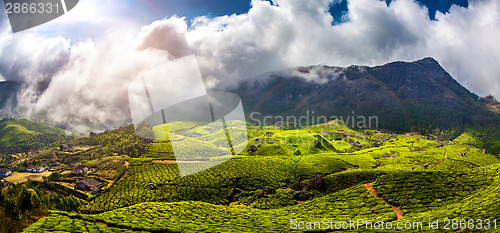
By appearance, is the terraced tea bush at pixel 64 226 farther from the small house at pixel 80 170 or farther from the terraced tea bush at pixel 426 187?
the terraced tea bush at pixel 426 187

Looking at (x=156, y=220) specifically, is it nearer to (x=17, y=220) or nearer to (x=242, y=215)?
(x=242, y=215)

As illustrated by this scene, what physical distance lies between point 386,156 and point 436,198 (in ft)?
266

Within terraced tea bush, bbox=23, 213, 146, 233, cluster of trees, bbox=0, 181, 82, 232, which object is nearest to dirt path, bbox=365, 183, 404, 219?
terraced tea bush, bbox=23, 213, 146, 233

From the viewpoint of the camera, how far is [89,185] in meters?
56.4

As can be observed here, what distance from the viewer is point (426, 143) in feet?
497

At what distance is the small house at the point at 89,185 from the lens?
55.2 metres

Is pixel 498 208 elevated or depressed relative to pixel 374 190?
elevated

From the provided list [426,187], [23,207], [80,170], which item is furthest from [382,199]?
[80,170]

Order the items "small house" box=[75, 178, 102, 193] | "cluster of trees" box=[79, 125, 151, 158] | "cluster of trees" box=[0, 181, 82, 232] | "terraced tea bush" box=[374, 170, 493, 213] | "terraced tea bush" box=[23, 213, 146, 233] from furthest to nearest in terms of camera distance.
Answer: "cluster of trees" box=[79, 125, 151, 158] → "small house" box=[75, 178, 102, 193] → "terraced tea bush" box=[374, 170, 493, 213] → "cluster of trees" box=[0, 181, 82, 232] → "terraced tea bush" box=[23, 213, 146, 233]

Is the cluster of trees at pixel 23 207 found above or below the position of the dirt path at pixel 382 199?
above

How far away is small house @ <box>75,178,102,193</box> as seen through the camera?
55188 millimetres

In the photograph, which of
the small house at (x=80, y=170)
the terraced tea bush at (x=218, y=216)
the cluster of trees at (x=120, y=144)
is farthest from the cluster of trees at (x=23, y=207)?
the cluster of trees at (x=120, y=144)

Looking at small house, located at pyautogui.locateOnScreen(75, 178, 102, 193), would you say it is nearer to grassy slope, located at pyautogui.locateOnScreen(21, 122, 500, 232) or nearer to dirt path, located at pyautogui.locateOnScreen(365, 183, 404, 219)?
grassy slope, located at pyautogui.locateOnScreen(21, 122, 500, 232)

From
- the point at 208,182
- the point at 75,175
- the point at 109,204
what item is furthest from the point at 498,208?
the point at 75,175
